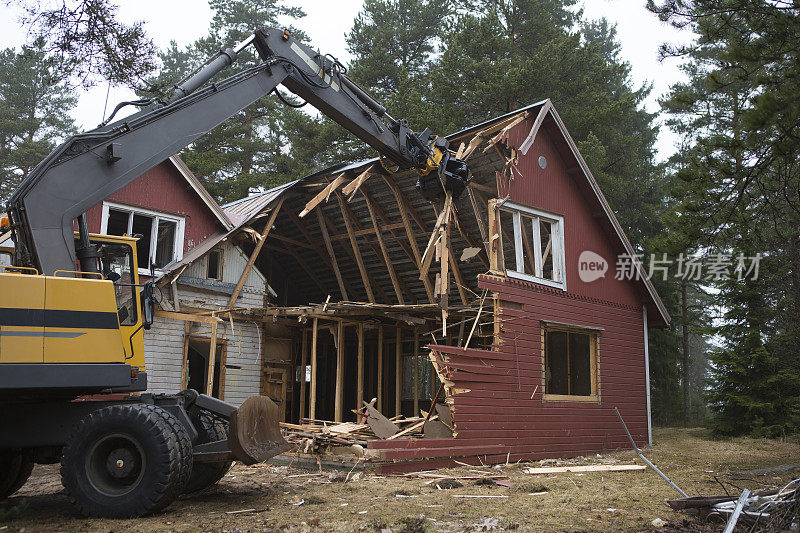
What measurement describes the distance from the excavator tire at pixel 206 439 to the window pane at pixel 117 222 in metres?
→ 8.51

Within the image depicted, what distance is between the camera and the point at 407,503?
8094mm

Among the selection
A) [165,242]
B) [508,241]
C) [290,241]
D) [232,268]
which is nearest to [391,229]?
[508,241]

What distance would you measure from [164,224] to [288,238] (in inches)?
172

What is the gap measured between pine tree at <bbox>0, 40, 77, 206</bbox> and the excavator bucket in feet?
87.3

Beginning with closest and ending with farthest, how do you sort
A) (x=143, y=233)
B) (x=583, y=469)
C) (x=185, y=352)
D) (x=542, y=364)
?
1. (x=583, y=469)
2. (x=542, y=364)
3. (x=185, y=352)
4. (x=143, y=233)

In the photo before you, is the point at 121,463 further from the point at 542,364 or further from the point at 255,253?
the point at 255,253

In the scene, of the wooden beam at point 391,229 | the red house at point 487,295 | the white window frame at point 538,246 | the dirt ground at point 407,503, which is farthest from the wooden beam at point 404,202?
the dirt ground at point 407,503

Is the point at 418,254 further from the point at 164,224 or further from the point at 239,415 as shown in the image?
the point at 239,415

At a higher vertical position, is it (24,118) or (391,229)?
(24,118)

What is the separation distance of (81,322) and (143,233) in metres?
9.86

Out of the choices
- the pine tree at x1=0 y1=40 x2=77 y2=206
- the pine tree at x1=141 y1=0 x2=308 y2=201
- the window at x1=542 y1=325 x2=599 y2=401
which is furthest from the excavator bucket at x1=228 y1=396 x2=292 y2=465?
the pine tree at x1=0 y1=40 x2=77 y2=206

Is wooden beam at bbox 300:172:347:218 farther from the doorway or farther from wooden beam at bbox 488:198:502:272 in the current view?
the doorway

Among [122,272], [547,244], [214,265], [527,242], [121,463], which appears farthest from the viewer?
[214,265]

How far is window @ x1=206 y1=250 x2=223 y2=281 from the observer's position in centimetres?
1689
